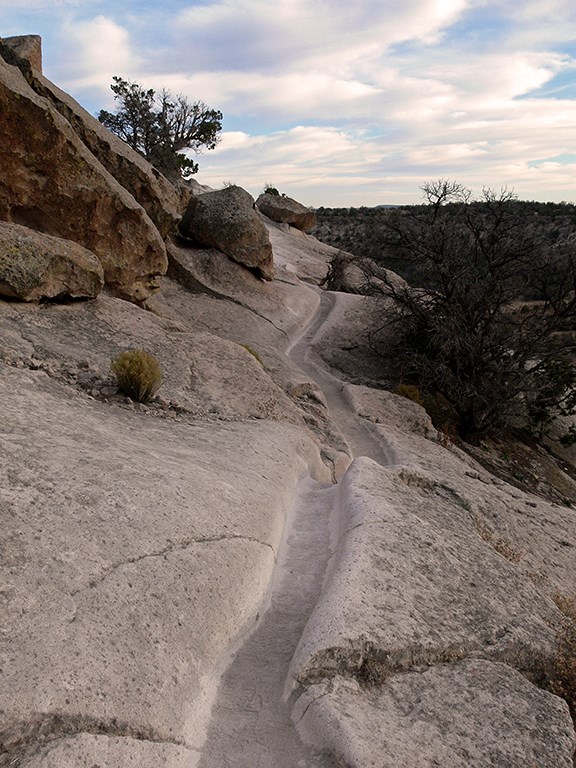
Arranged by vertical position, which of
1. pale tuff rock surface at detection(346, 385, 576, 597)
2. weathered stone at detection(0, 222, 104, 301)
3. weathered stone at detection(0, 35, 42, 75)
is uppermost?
weathered stone at detection(0, 35, 42, 75)

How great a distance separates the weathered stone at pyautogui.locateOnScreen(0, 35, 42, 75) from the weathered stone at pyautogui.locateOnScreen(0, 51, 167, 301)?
1.48 m

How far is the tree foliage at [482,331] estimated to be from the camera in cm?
1563

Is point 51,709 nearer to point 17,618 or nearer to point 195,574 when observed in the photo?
point 17,618

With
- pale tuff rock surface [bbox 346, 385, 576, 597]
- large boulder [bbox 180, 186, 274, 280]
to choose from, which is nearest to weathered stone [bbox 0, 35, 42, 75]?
large boulder [bbox 180, 186, 274, 280]

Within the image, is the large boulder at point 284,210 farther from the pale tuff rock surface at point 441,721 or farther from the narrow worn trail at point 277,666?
the pale tuff rock surface at point 441,721

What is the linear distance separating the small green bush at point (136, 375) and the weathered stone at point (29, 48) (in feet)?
23.0

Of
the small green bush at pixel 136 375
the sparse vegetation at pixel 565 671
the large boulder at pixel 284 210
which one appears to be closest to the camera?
the sparse vegetation at pixel 565 671

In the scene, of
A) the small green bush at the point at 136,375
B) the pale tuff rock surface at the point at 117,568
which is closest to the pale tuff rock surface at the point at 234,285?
the small green bush at the point at 136,375

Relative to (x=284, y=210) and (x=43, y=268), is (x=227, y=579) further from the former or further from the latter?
(x=284, y=210)

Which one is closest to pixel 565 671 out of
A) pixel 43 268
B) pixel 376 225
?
pixel 43 268

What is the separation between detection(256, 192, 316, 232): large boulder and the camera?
37.9 meters

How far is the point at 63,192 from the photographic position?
411 inches

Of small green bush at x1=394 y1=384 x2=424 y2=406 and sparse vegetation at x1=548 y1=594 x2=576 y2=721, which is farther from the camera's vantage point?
small green bush at x1=394 y1=384 x2=424 y2=406

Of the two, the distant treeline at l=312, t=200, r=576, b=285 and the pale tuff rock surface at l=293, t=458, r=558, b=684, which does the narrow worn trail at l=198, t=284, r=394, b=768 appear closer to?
the pale tuff rock surface at l=293, t=458, r=558, b=684
